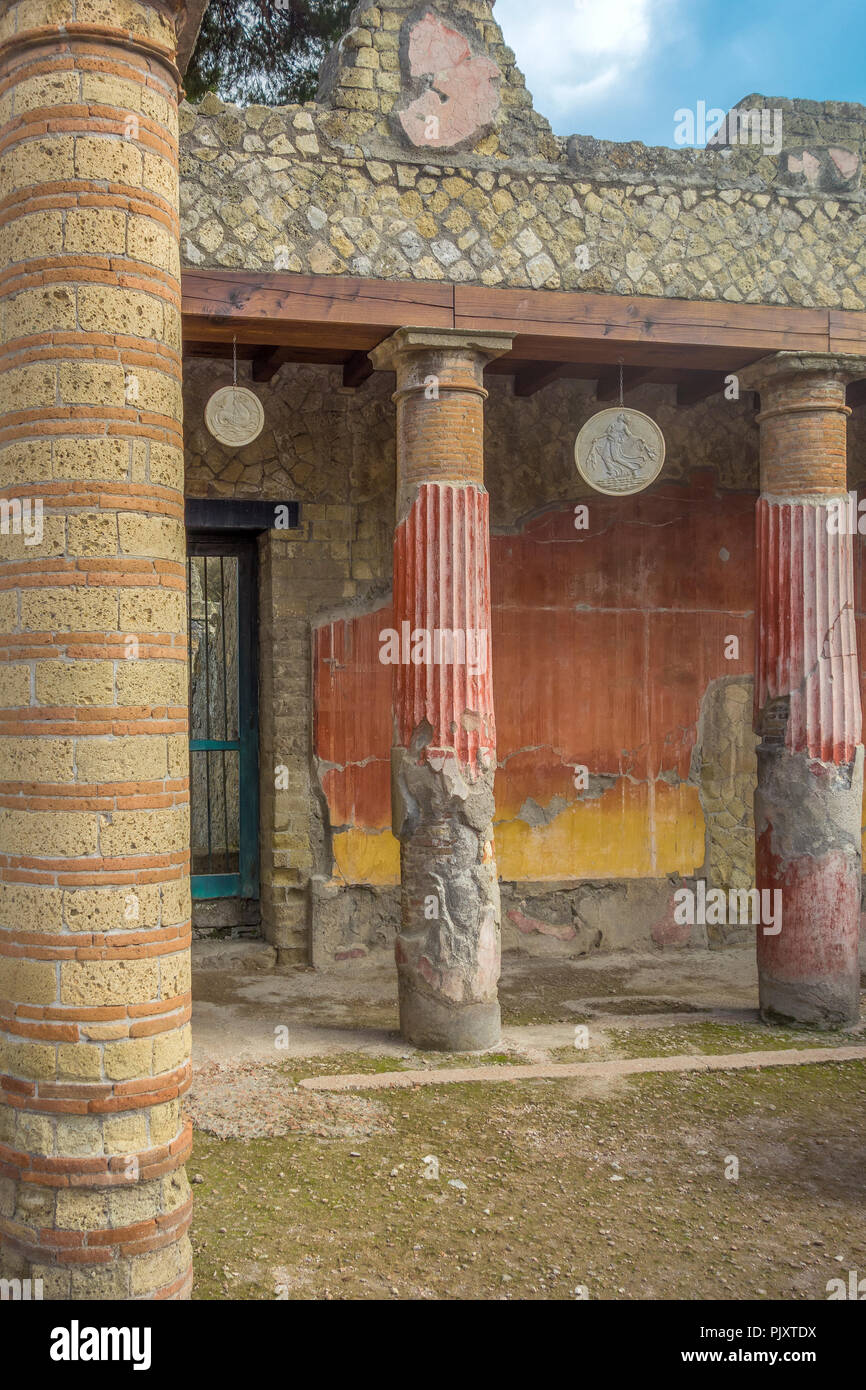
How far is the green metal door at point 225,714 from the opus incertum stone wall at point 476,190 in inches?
108

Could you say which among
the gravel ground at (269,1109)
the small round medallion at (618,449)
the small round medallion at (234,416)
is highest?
the small round medallion at (234,416)

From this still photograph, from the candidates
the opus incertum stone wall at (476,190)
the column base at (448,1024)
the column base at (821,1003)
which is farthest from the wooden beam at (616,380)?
the column base at (448,1024)

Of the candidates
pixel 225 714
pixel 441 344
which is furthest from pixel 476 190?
pixel 225 714

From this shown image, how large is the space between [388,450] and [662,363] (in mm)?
2020

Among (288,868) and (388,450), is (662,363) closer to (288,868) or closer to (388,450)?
(388,450)

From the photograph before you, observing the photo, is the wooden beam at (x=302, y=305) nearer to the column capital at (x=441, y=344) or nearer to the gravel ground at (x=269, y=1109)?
the column capital at (x=441, y=344)

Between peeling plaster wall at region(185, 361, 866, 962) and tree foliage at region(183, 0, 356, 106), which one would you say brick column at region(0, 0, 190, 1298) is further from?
tree foliage at region(183, 0, 356, 106)

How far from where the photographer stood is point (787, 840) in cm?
691

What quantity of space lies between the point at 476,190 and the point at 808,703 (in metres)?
3.19

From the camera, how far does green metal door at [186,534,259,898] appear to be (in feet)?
27.9

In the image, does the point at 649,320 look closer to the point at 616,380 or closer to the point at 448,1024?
the point at 616,380

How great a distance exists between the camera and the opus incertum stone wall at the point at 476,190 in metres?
6.16

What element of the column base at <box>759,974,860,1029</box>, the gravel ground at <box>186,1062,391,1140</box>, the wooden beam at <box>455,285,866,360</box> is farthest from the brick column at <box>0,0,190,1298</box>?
the column base at <box>759,974,860,1029</box>

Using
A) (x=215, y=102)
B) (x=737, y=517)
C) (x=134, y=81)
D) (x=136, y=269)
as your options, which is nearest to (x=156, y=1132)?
(x=136, y=269)
